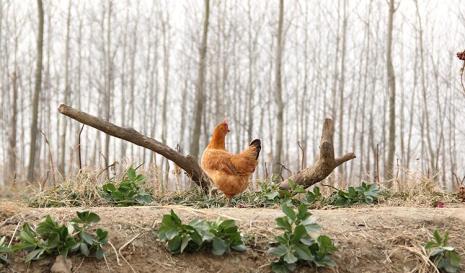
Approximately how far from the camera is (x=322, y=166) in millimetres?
4973

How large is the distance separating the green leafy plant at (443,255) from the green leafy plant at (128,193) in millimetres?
2085

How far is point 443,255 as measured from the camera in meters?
2.89

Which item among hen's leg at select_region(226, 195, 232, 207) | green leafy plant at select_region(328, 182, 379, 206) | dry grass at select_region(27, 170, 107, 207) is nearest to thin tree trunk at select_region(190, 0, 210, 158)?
hen's leg at select_region(226, 195, 232, 207)

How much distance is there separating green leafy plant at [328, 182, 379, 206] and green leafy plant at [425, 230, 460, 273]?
4.81ft

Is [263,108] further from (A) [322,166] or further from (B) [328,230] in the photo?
(B) [328,230]

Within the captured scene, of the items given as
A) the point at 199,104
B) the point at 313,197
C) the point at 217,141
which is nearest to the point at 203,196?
the point at 217,141

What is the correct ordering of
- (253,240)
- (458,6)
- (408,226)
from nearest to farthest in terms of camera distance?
(253,240) < (408,226) < (458,6)

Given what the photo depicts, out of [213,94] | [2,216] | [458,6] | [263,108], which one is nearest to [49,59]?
[213,94]

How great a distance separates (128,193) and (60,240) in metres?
1.48

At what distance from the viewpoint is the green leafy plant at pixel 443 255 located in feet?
9.37

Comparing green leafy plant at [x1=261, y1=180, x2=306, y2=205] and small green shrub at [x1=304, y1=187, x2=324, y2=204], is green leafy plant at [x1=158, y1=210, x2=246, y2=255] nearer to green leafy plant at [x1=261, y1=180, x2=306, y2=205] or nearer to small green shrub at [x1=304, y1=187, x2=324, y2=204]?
green leafy plant at [x1=261, y1=180, x2=306, y2=205]

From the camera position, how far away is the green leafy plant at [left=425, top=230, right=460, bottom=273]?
2.86 metres

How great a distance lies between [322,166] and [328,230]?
1981mm

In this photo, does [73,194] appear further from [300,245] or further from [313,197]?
[300,245]
